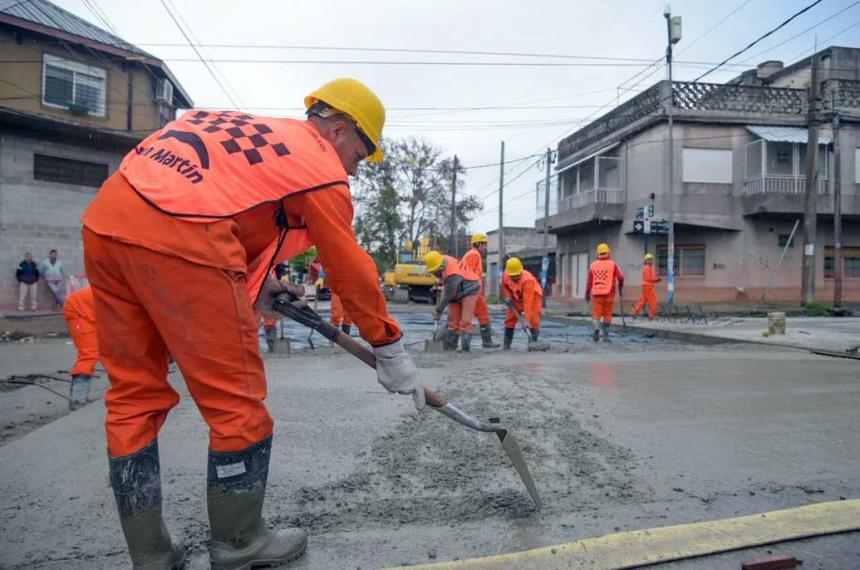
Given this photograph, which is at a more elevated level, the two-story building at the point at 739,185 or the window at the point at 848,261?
the two-story building at the point at 739,185

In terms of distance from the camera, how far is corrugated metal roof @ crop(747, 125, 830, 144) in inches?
904

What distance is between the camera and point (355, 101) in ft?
7.52

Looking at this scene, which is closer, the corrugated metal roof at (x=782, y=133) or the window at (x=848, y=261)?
the corrugated metal roof at (x=782, y=133)

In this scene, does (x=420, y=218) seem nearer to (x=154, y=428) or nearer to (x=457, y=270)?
(x=457, y=270)

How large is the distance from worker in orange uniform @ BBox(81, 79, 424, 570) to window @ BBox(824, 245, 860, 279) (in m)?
27.8

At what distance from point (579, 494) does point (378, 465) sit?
0.99 m

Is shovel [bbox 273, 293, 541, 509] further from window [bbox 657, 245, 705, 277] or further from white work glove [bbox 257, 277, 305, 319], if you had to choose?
window [bbox 657, 245, 705, 277]

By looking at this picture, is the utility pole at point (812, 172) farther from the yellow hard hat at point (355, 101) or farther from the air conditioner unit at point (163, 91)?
the yellow hard hat at point (355, 101)

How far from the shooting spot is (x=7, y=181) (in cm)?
1595

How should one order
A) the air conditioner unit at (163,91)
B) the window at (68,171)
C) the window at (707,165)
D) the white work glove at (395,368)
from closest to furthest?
the white work glove at (395,368) < the window at (68,171) < the air conditioner unit at (163,91) < the window at (707,165)

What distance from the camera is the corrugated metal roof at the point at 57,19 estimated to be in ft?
53.3

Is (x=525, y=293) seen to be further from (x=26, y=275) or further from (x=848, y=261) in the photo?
(x=848, y=261)

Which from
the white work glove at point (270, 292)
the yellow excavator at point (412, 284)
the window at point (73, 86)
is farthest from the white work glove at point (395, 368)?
the yellow excavator at point (412, 284)

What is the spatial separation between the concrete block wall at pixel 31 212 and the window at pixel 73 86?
48.3 inches
